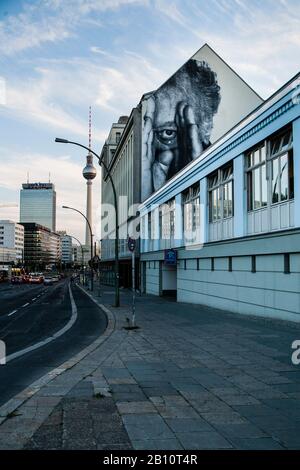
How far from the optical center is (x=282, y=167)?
15664 mm

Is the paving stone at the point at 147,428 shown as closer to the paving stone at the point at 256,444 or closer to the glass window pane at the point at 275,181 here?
the paving stone at the point at 256,444

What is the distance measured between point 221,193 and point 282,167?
6268 millimetres

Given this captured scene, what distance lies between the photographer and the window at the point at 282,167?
1505cm

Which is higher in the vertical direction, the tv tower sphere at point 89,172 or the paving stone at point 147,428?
the tv tower sphere at point 89,172

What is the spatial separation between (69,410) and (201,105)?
44.1 metres

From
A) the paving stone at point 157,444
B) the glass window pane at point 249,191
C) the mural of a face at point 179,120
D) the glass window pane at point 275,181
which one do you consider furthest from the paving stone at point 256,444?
the mural of a face at point 179,120

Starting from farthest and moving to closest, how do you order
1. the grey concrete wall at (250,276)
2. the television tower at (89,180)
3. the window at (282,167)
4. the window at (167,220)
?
the television tower at (89,180) < the window at (167,220) < the window at (282,167) < the grey concrete wall at (250,276)

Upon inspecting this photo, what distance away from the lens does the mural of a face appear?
152ft

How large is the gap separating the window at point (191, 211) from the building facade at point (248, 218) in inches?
2.2

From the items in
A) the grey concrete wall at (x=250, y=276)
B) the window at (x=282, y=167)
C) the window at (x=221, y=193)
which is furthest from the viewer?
the window at (x=221, y=193)

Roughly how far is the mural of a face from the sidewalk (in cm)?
3627

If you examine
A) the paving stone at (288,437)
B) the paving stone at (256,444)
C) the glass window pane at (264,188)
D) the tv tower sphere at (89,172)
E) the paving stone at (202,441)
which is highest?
the tv tower sphere at (89,172)

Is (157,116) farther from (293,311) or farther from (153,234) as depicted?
(293,311)

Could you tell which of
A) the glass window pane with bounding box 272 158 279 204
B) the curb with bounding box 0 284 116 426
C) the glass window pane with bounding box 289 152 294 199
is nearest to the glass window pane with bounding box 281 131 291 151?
the glass window pane with bounding box 289 152 294 199
